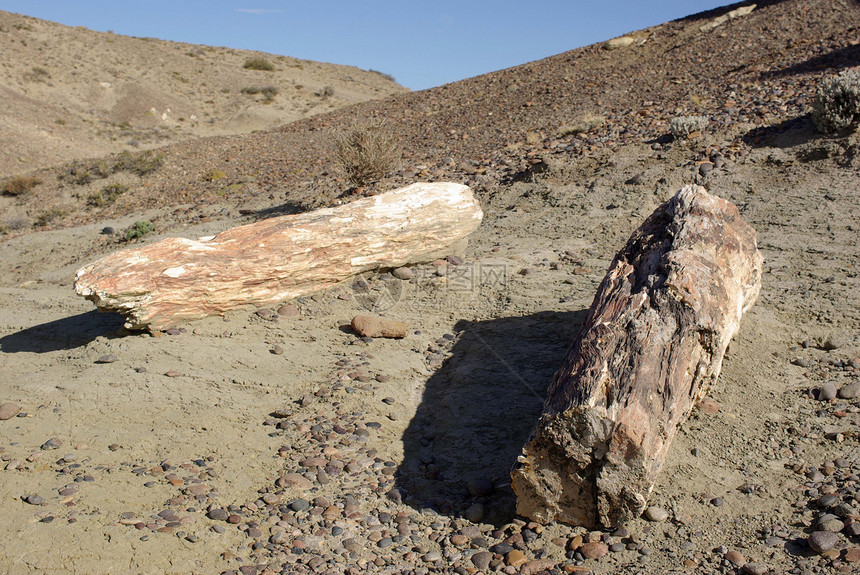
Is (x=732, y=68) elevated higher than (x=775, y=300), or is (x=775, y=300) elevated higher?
(x=732, y=68)

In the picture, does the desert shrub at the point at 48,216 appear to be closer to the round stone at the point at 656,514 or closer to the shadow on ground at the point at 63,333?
the shadow on ground at the point at 63,333

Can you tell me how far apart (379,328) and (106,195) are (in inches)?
381

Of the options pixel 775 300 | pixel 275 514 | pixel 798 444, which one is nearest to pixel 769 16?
pixel 775 300

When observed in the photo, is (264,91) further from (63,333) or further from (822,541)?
(822,541)

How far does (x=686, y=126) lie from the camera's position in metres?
8.47

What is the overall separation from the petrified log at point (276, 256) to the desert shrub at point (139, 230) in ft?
14.3

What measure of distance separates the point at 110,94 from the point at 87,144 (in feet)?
21.2

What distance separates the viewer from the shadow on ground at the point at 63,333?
18.0 feet

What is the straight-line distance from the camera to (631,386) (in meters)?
3.25

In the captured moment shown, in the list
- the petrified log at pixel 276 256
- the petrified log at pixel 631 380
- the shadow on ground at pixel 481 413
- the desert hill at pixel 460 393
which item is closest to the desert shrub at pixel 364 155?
the desert hill at pixel 460 393

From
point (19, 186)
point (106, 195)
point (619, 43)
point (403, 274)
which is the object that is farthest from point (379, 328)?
point (19, 186)

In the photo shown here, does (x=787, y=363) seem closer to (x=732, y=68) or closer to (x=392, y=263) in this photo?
(x=392, y=263)

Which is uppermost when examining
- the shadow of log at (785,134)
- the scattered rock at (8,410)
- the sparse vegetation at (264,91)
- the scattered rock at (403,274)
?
the sparse vegetation at (264,91)

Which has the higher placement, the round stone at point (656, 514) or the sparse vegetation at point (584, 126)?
the sparse vegetation at point (584, 126)
